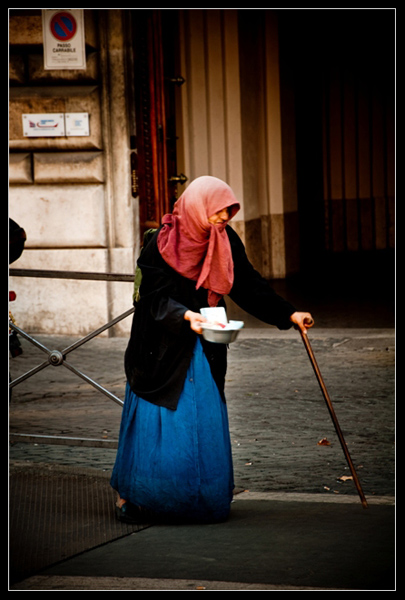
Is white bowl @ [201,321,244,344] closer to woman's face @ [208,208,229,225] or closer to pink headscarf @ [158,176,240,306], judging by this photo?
pink headscarf @ [158,176,240,306]

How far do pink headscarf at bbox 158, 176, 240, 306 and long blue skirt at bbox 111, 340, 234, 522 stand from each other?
0.33 metres

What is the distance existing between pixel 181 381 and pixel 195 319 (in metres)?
0.38

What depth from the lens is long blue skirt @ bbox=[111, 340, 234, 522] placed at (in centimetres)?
487

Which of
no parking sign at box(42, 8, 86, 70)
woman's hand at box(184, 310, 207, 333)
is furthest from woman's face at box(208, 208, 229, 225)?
no parking sign at box(42, 8, 86, 70)

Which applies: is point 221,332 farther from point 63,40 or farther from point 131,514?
point 63,40

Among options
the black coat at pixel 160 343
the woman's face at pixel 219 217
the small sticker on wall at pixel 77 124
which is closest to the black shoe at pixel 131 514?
the black coat at pixel 160 343

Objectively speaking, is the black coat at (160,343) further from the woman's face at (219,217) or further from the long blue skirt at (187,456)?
the woman's face at (219,217)

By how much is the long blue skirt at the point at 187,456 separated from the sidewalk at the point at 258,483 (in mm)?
119

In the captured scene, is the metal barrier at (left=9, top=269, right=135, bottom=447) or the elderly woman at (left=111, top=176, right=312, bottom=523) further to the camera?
the metal barrier at (left=9, top=269, right=135, bottom=447)

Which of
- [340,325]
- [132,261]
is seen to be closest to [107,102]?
[132,261]

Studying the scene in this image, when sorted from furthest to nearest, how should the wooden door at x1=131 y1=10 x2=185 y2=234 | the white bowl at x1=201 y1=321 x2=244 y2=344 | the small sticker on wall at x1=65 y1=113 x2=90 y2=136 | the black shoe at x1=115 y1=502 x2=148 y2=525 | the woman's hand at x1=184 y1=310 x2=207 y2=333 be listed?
the wooden door at x1=131 y1=10 x2=185 y2=234
the small sticker on wall at x1=65 y1=113 x2=90 y2=136
the black shoe at x1=115 y1=502 x2=148 y2=525
the woman's hand at x1=184 y1=310 x2=207 y2=333
the white bowl at x1=201 y1=321 x2=244 y2=344

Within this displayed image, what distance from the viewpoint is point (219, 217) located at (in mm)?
4875

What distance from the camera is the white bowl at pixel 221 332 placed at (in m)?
4.50
